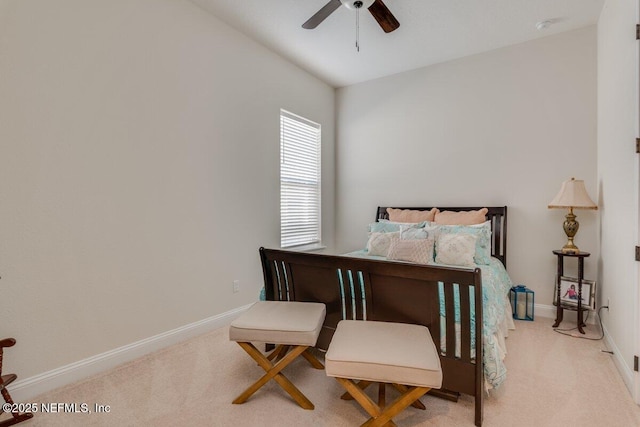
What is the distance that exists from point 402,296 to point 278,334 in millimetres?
779

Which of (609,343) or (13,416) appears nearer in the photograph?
(13,416)

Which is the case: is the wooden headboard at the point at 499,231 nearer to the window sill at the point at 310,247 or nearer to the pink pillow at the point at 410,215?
the pink pillow at the point at 410,215

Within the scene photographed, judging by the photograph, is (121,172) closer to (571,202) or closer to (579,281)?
(571,202)

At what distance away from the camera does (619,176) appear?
2.33 meters

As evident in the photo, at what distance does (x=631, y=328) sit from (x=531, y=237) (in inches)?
60.6

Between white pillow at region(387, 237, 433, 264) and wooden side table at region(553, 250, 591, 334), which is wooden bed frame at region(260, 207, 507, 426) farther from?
wooden side table at region(553, 250, 591, 334)

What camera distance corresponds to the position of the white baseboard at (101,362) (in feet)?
6.31

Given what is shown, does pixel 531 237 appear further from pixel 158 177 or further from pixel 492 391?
pixel 158 177

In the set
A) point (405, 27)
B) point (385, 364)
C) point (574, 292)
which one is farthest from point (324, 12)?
point (574, 292)

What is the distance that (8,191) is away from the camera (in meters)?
1.87

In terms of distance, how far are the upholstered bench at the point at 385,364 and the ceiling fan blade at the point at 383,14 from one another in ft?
7.46

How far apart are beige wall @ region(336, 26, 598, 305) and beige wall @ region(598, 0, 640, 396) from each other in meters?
0.24

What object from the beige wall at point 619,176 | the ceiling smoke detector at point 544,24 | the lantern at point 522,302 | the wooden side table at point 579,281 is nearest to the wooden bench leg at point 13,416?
the beige wall at point 619,176

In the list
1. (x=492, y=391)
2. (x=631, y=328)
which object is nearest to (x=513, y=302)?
(x=631, y=328)
